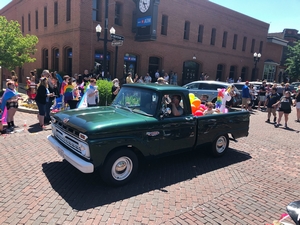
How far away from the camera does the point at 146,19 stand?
18578 mm

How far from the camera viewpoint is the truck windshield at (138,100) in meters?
4.90

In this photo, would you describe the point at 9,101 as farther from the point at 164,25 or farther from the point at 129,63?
the point at 164,25

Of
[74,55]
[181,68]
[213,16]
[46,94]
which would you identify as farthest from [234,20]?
[46,94]

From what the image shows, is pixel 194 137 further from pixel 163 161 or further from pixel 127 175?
pixel 127 175

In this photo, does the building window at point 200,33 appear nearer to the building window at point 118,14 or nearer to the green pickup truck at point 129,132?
the building window at point 118,14

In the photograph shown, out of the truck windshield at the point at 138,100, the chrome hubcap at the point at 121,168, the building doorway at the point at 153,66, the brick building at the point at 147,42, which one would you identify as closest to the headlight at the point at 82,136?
the chrome hubcap at the point at 121,168

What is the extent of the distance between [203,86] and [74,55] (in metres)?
10.3

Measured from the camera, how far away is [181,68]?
2550 cm

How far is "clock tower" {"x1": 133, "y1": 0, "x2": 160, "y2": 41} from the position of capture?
1781cm

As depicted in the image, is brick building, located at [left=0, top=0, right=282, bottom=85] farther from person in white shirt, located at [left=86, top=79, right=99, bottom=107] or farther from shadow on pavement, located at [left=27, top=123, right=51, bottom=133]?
shadow on pavement, located at [left=27, top=123, right=51, bottom=133]

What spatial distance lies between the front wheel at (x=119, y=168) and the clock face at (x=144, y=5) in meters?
16.4

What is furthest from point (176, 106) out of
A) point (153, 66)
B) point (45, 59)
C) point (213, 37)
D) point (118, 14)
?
point (213, 37)

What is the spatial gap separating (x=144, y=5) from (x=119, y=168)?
17.1 m

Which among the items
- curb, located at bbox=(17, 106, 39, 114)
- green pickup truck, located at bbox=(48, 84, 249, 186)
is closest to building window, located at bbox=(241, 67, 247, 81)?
curb, located at bbox=(17, 106, 39, 114)
